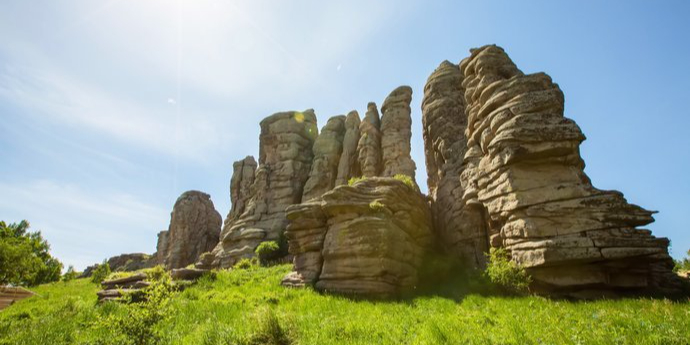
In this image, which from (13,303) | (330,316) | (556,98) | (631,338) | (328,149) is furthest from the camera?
(328,149)

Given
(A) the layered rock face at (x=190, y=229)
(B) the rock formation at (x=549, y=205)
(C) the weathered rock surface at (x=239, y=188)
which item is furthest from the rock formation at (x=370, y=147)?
(A) the layered rock face at (x=190, y=229)

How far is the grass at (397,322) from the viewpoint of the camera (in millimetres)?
8000

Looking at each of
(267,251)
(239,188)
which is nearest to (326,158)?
(267,251)

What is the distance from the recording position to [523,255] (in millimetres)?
14297

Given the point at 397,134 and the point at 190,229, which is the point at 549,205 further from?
the point at 190,229

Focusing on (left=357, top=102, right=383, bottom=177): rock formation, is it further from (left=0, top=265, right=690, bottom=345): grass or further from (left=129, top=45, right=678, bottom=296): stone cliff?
(left=0, top=265, right=690, bottom=345): grass

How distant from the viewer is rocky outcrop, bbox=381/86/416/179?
40.9 m

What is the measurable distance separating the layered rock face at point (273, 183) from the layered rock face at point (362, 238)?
71.5ft

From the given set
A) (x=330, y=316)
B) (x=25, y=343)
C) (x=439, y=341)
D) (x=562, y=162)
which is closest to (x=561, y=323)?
(x=439, y=341)

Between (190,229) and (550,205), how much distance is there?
6033cm

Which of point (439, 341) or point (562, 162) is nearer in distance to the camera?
point (439, 341)

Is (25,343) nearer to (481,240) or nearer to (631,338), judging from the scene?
(631,338)

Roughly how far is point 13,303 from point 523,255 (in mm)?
30983

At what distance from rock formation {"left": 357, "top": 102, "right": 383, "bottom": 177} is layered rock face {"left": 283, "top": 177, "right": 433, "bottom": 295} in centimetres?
2023
